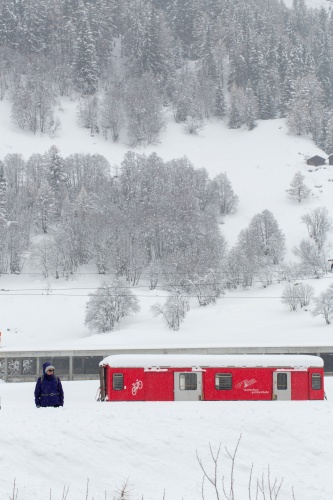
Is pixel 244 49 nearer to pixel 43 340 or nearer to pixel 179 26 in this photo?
pixel 179 26

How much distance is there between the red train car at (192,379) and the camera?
2173 cm

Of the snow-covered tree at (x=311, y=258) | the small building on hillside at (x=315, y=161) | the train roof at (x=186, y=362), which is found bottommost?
the train roof at (x=186, y=362)

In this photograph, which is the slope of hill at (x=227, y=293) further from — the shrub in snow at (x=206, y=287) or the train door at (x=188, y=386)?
the train door at (x=188, y=386)

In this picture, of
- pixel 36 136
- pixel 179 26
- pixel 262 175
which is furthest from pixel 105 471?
pixel 179 26

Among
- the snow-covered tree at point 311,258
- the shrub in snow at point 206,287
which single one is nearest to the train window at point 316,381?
the shrub in snow at point 206,287

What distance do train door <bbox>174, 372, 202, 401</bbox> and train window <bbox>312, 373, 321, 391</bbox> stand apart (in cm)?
453

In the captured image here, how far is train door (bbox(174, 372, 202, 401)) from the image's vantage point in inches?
856

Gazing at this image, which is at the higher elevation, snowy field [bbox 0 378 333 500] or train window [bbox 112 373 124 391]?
snowy field [bbox 0 378 333 500]

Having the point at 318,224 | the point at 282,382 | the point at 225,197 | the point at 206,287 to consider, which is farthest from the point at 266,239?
the point at 282,382

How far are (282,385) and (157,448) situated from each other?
12191 millimetres

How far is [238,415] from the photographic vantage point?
1214cm

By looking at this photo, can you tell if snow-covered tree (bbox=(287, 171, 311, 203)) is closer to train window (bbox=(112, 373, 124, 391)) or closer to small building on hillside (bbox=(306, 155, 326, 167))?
small building on hillside (bbox=(306, 155, 326, 167))

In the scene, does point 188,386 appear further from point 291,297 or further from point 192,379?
point 291,297

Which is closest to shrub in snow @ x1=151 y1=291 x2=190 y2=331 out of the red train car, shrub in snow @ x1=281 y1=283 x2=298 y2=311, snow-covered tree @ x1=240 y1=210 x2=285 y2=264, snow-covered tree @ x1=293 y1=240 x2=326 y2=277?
shrub in snow @ x1=281 y1=283 x2=298 y2=311
